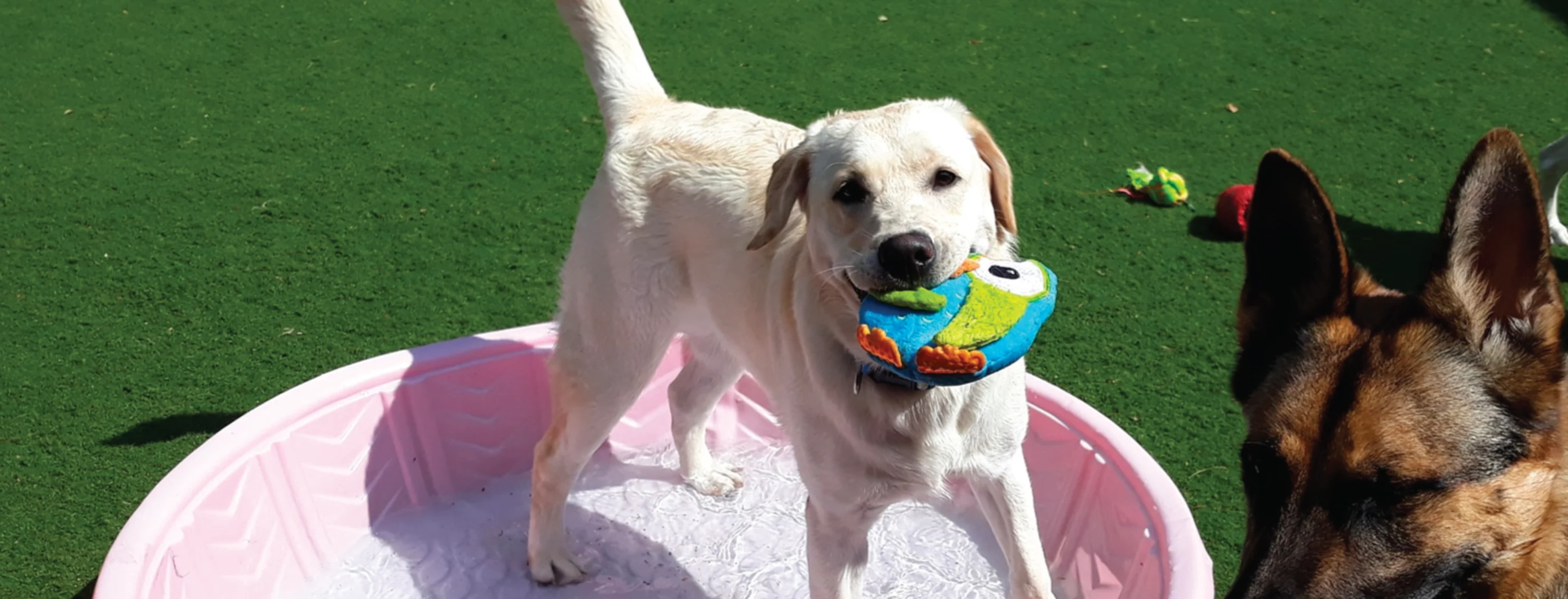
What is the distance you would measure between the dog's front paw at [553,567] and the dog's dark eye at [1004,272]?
205 cm

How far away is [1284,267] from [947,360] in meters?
0.83

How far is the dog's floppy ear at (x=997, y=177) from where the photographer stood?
314 centimetres

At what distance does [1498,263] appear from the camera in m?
1.82

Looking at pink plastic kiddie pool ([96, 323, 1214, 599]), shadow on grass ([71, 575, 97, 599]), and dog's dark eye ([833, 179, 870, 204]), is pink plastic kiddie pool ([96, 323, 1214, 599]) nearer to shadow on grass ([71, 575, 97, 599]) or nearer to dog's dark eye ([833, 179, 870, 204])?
shadow on grass ([71, 575, 97, 599])

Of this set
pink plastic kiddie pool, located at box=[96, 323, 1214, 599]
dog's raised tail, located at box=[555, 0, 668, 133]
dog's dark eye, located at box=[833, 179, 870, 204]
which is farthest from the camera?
dog's raised tail, located at box=[555, 0, 668, 133]

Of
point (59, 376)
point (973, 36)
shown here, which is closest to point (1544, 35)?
point (973, 36)

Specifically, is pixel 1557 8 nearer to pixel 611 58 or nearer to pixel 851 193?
pixel 611 58

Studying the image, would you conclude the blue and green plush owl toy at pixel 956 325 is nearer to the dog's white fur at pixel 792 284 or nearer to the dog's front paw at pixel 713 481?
the dog's white fur at pixel 792 284

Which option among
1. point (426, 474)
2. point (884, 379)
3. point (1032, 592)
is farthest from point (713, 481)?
point (884, 379)

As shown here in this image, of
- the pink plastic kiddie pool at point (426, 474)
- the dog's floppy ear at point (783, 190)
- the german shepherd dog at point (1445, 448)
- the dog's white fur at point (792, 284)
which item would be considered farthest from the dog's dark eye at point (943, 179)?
the pink plastic kiddie pool at point (426, 474)

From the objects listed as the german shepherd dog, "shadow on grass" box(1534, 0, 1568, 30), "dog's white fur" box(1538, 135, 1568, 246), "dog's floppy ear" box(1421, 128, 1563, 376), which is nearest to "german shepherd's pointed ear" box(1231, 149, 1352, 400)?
the german shepherd dog

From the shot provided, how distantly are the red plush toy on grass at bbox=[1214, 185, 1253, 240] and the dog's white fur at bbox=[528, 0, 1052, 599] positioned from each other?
2.59 metres

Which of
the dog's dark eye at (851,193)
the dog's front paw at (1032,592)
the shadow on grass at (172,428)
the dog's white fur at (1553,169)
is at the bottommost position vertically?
the shadow on grass at (172,428)

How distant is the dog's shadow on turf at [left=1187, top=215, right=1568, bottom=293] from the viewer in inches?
211
